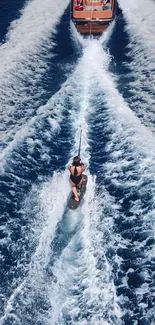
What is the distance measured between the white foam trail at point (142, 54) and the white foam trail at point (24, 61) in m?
4.10

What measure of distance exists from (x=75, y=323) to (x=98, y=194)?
3960 millimetres

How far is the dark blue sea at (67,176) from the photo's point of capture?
7621 millimetres

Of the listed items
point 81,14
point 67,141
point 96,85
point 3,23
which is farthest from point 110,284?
point 3,23

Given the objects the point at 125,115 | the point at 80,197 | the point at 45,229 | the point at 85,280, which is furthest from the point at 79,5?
the point at 85,280

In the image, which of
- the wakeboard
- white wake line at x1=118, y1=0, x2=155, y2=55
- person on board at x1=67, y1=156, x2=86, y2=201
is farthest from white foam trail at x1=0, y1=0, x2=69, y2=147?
white wake line at x1=118, y1=0, x2=155, y2=55

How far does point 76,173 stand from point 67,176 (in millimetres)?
1285

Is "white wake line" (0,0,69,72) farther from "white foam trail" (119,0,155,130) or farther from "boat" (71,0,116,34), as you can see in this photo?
"white foam trail" (119,0,155,130)

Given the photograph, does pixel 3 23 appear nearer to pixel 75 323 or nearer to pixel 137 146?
pixel 137 146

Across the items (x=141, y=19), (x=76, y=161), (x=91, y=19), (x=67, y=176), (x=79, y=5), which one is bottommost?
(x=67, y=176)

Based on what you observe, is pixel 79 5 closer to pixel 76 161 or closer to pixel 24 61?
pixel 24 61

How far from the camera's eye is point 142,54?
649 inches

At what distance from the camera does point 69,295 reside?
768 cm

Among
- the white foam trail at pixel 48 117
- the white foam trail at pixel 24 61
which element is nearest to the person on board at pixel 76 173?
the white foam trail at pixel 48 117

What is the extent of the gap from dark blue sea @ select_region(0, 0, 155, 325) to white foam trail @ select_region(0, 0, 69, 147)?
6 cm
